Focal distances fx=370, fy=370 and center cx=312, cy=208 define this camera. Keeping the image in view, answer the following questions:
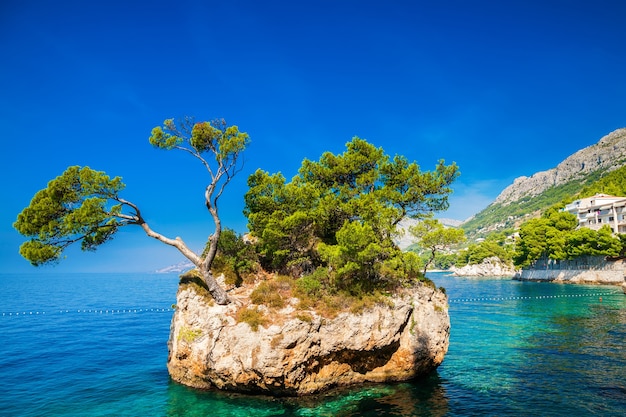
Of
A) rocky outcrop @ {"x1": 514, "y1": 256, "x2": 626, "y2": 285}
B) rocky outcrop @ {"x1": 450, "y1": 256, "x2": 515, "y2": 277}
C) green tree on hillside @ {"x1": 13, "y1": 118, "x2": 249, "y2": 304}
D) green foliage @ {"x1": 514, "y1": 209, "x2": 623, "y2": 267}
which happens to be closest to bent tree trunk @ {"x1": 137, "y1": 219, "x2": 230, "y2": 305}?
green tree on hillside @ {"x1": 13, "y1": 118, "x2": 249, "y2": 304}

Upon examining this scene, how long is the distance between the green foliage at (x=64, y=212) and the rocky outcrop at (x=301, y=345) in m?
6.76

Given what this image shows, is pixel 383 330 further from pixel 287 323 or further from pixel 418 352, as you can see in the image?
pixel 287 323

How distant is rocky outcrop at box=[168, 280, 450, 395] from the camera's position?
61.9ft

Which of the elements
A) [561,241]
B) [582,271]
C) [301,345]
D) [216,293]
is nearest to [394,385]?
[301,345]

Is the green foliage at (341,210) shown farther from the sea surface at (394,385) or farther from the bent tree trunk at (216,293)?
the sea surface at (394,385)

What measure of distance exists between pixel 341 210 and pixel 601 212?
109392mm

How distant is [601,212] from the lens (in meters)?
103

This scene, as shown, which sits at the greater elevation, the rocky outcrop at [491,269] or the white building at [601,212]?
the white building at [601,212]

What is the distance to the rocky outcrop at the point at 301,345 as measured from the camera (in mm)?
18875

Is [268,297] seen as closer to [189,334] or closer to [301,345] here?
[301,345]

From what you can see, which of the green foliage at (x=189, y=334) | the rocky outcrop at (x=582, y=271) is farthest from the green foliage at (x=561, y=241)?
the green foliage at (x=189, y=334)

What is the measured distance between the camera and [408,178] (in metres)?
27.1

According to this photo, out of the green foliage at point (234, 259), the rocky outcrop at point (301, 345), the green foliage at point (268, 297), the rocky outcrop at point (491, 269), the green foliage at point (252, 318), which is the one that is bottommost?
the rocky outcrop at point (491, 269)

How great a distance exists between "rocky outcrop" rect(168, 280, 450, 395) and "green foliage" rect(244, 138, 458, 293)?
2497mm
